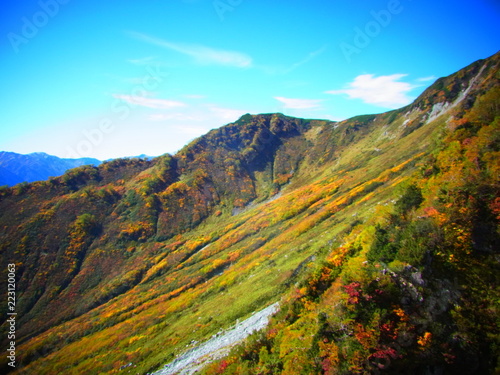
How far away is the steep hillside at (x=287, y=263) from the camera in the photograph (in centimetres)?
1452

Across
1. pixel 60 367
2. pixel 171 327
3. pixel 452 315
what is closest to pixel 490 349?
pixel 452 315

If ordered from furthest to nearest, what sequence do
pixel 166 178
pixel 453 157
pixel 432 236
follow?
1. pixel 166 178
2. pixel 453 157
3. pixel 432 236

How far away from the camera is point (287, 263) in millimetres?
36344

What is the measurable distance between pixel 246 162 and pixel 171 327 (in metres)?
137

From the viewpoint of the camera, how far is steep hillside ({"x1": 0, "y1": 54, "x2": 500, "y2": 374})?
47.6ft

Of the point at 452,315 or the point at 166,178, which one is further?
the point at 166,178

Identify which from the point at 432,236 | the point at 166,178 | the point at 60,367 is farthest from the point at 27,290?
the point at 432,236

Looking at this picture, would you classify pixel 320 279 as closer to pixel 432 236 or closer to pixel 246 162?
pixel 432 236

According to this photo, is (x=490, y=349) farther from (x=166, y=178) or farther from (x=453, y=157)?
(x=166, y=178)

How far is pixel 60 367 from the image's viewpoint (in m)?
38.8

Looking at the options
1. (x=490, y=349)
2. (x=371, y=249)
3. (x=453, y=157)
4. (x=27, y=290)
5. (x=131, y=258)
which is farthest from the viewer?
(x=131, y=258)

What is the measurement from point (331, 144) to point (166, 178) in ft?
371

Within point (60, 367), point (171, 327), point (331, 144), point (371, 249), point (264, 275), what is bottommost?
point (60, 367)

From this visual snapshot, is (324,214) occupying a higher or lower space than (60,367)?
higher
